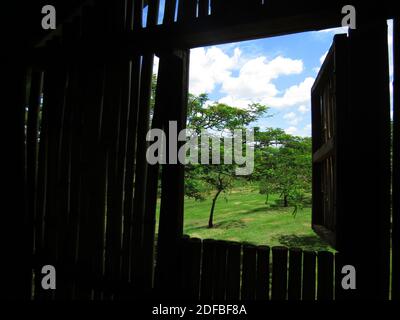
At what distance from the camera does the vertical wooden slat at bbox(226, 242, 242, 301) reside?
1.71 metres

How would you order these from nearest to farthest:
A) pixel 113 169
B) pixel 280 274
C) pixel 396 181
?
pixel 396 181, pixel 280 274, pixel 113 169

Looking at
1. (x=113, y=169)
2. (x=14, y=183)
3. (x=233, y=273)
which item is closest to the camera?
(x=233, y=273)

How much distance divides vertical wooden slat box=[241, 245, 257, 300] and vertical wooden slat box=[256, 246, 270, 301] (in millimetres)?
26

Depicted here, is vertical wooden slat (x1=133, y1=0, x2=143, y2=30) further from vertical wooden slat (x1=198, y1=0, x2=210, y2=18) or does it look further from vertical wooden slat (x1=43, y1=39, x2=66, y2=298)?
vertical wooden slat (x1=43, y1=39, x2=66, y2=298)

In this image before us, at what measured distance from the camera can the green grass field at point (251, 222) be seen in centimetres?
473

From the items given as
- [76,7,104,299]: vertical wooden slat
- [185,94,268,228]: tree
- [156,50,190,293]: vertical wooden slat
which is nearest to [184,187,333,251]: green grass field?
[185,94,268,228]: tree

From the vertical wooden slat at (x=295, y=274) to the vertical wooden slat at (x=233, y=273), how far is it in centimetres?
33

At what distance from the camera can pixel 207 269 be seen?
1798 mm

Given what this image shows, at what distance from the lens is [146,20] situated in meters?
2.09

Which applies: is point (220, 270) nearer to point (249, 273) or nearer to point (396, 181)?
point (249, 273)

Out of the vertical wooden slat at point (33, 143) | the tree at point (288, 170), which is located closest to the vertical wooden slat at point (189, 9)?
the vertical wooden slat at point (33, 143)

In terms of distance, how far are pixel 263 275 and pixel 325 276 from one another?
0.37m

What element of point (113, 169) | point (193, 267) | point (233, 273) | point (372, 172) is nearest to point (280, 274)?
point (233, 273)
